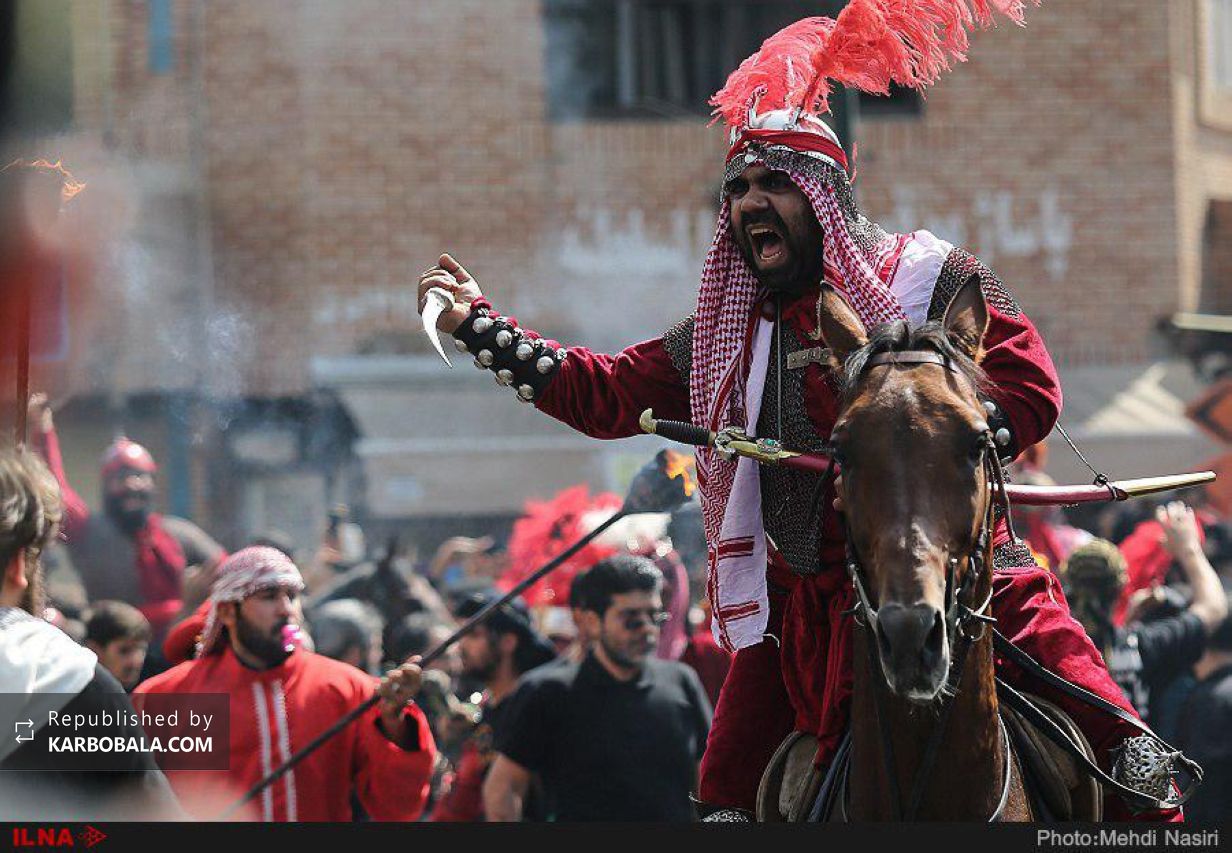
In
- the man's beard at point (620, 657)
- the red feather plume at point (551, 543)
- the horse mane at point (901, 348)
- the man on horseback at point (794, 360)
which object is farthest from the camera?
the red feather plume at point (551, 543)

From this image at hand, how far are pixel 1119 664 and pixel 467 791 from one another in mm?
2567

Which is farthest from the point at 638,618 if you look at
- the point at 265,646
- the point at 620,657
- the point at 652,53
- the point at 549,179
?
the point at 652,53

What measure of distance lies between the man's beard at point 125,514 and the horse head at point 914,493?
6.44m

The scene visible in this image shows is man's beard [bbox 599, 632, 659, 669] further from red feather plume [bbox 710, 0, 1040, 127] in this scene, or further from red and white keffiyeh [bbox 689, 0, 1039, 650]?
red feather plume [bbox 710, 0, 1040, 127]

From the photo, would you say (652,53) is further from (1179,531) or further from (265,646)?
(265,646)

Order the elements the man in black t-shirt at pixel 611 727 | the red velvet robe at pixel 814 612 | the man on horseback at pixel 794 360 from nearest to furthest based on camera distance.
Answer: the red velvet robe at pixel 814 612 → the man on horseback at pixel 794 360 → the man in black t-shirt at pixel 611 727

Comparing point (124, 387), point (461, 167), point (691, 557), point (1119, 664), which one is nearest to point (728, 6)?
point (461, 167)

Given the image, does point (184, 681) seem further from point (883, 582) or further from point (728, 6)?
point (728, 6)

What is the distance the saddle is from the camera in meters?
4.15

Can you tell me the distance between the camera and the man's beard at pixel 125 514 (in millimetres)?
9633

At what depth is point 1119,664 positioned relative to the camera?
291 inches

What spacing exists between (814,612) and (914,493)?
36.0 inches

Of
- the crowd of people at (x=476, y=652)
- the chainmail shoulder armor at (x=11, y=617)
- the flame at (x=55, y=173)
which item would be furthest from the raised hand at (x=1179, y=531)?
the chainmail shoulder armor at (x=11, y=617)

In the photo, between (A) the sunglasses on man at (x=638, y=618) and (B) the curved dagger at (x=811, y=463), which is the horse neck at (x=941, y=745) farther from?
(A) the sunglasses on man at (x=638, y=618)
